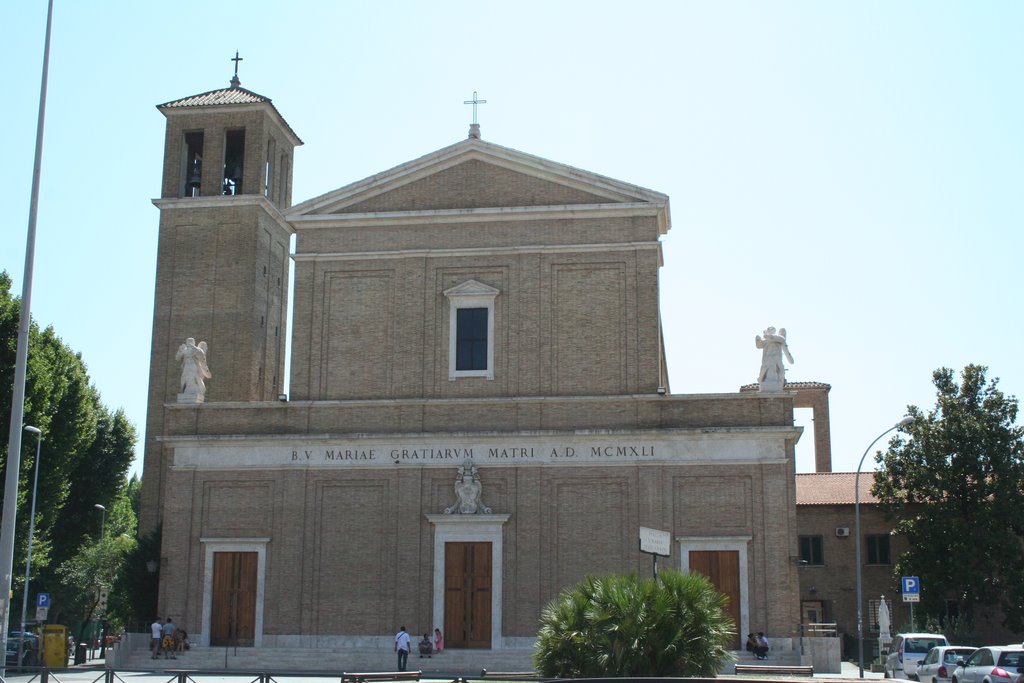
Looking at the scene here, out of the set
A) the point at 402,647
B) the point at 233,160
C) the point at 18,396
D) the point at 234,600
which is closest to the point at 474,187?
the point at 233,160

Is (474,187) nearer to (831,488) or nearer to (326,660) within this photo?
(326,660)

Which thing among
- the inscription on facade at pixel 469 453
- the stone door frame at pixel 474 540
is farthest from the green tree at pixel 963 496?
the stone door frame at pixel 474 540

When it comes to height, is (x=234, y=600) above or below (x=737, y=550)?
below

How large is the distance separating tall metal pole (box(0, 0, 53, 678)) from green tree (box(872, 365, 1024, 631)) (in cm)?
3178

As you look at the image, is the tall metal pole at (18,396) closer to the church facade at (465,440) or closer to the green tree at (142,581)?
the church facade at (465,440)

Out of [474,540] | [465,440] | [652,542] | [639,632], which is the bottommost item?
[639,632]

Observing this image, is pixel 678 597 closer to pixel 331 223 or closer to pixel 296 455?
pixel 296 455

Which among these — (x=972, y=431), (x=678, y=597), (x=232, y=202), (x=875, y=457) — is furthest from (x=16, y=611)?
(x=678, y=597)

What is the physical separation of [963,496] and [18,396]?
33.6m

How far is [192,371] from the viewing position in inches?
1351

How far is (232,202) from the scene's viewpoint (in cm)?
3884

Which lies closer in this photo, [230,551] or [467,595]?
[467,595]

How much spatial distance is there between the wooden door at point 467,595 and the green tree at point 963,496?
708 inches

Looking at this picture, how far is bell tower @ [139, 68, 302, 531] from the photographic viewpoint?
37.7 m
